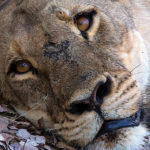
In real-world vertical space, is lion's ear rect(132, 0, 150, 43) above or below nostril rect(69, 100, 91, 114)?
below

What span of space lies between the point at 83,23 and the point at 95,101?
0.91m

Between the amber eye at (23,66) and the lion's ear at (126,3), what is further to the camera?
the lion's ear at (126,3)

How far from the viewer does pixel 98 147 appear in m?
2.99

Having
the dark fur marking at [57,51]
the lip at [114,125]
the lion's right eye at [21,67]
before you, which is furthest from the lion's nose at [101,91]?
the lion's right eye at [21,67]

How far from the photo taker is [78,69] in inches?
119

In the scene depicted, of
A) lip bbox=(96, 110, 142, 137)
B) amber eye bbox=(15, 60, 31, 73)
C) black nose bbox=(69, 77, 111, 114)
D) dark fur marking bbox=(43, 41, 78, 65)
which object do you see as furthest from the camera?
amber eye bbox=(15, 60, 31, 73)

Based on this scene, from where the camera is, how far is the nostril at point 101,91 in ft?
9.12

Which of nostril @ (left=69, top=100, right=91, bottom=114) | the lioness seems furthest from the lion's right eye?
nostril @ (left=69, top=100, right=91, bottom=114)

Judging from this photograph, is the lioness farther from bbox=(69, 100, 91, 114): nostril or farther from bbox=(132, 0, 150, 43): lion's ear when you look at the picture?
bbox=(132, 0, 150, 43): lion's ear

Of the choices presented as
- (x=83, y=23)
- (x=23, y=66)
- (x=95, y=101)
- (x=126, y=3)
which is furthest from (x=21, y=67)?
(x=126, y=3)

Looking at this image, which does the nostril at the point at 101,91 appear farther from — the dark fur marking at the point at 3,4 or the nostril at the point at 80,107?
the dark fur marking at the point at 3,4

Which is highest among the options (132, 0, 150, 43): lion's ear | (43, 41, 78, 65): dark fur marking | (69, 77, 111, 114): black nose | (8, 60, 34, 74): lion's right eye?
(43, 41, 78, 65): dark fur marking

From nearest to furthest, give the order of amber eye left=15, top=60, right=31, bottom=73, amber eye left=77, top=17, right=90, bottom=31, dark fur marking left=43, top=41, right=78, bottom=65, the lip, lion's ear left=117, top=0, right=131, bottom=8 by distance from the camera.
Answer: the lip → dark fur marking left=43, top=41, right=78, bottom=65 → amber eye left=77, top=17, right=90, bottom=31 → amber eye left=15, top=60, right=31, bottom=73 → lion's ear left=117, top=0, right=131, bottom=8

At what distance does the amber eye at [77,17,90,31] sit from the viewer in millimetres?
3342
